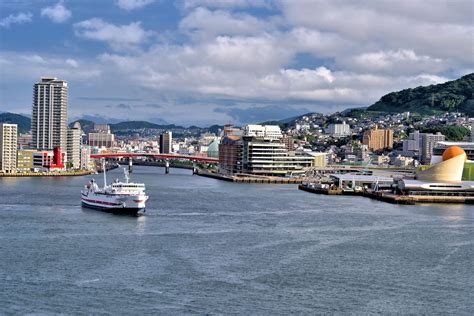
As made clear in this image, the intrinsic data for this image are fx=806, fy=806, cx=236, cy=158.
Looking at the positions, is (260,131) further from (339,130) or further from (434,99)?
(434,99)

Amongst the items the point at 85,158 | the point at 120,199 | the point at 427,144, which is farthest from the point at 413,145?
the point at 120,199

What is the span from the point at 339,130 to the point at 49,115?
54.3m

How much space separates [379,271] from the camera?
17.2 metres

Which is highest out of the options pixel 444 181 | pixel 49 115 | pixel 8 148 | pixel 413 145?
pixel 49 115

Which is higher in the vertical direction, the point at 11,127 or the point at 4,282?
the point at 11,127

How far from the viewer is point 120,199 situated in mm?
28344

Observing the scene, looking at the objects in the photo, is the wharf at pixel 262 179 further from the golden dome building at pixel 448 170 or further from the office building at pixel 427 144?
the office building at pixel 427 144

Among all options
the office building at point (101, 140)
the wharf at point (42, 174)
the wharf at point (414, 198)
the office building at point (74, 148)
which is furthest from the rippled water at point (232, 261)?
Answer: the office building at point (101, 140)

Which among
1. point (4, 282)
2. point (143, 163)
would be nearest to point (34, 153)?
point (143, 163)

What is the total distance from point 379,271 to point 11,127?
49233 mm

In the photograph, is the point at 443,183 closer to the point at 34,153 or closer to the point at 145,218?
the point at 145,218

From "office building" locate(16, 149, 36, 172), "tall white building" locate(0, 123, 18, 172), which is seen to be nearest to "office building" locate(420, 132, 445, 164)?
"office building" locate(16, 149, 36, 172)

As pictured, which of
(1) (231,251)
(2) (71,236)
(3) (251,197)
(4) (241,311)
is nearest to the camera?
(4) (241,311)

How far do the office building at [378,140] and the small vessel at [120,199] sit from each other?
64.5 metres
